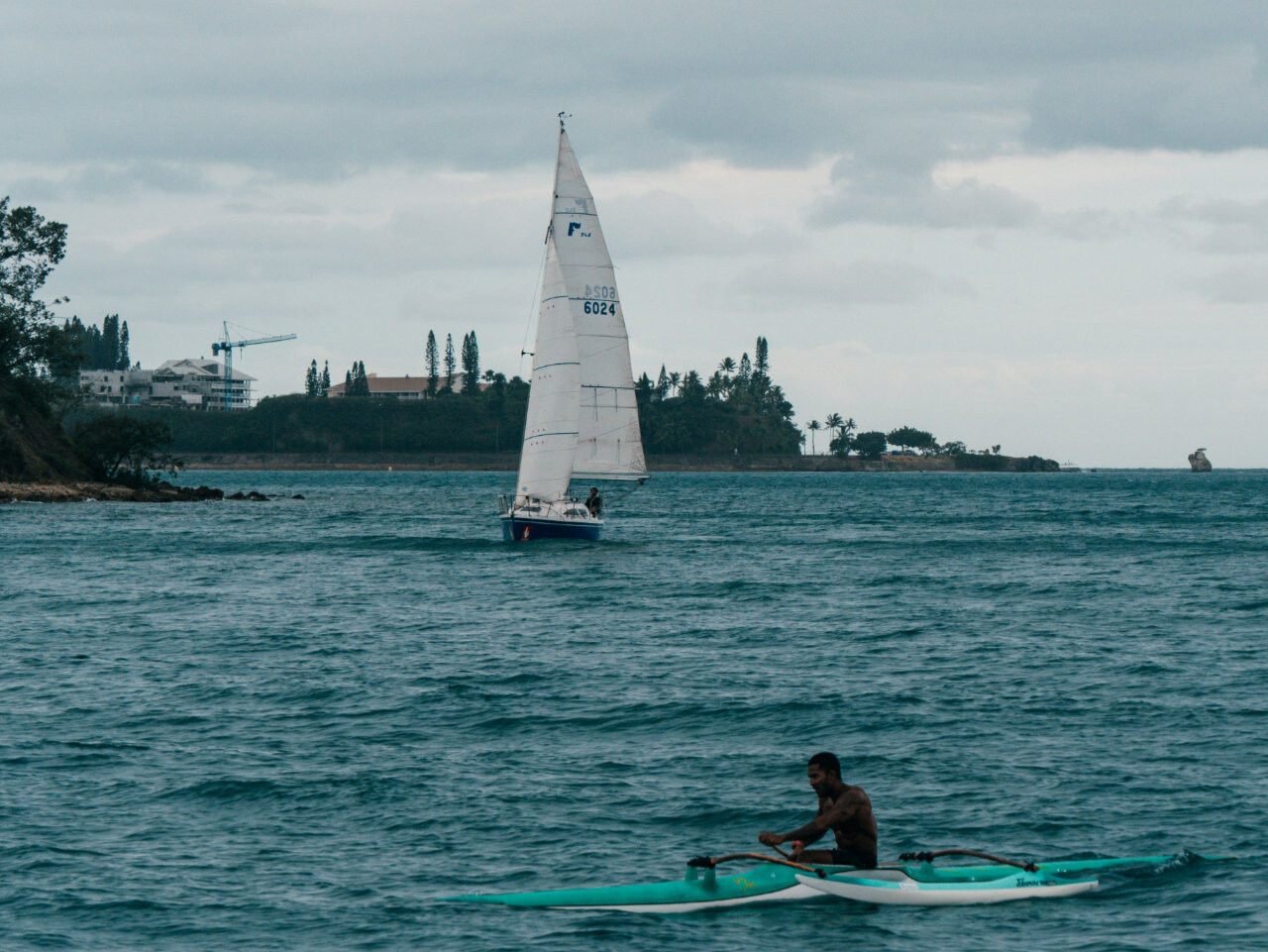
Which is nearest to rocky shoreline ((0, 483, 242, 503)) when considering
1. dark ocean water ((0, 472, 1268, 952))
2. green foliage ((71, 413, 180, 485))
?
green foliage ((71, 413, 180, 485))

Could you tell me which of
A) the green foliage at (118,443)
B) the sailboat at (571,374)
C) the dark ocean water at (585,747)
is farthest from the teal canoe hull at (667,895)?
the green foliage at (118,443)

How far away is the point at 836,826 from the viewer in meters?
16.6

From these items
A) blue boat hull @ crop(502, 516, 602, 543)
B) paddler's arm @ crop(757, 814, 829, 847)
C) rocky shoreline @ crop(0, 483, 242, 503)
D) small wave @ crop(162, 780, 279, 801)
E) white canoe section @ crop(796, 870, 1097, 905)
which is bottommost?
white canoe section @ crop(796, 870, 1097, 905)

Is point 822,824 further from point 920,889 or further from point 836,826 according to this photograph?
point 920,889

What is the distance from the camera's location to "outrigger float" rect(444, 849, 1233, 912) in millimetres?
16141

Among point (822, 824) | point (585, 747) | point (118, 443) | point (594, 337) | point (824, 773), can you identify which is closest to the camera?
point (822, 824)

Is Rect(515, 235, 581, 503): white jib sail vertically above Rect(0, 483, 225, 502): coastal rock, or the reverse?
Rect(515, 235, 581, 503): white jib sail

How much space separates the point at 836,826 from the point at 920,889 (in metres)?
1.27

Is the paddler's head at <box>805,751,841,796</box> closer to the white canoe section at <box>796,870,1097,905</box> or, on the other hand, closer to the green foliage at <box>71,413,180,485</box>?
the white canoe section at <box>796,870,1097,905</box>

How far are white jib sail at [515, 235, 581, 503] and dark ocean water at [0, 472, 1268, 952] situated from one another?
35.9 ft

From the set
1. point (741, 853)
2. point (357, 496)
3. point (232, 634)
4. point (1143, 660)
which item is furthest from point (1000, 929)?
point (357, 496)

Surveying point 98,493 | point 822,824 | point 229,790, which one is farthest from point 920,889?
point 98,493

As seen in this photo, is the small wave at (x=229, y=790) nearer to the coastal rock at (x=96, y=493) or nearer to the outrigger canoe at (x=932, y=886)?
the outrigger canoe at (x=932, y=886)

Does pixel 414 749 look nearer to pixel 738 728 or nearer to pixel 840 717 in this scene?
pixel 738 728
